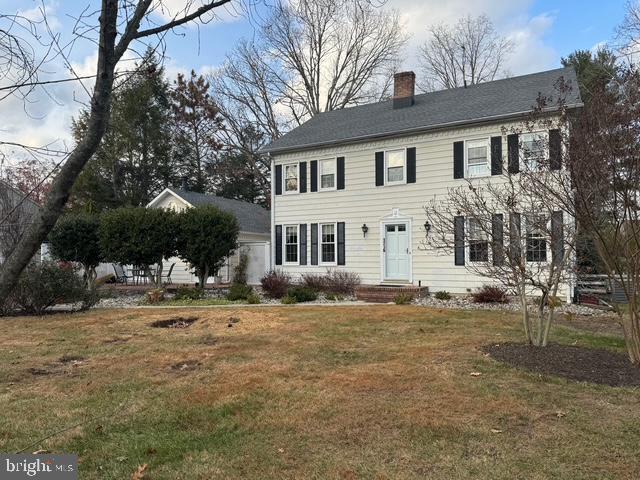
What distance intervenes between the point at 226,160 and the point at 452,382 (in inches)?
1196

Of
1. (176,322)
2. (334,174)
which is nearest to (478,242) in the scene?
(176,322)

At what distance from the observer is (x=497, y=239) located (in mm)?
6797

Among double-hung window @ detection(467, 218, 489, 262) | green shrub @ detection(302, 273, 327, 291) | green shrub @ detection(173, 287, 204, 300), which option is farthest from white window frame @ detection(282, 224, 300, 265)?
double-hung window @ detection(467, 218, 489, 262)

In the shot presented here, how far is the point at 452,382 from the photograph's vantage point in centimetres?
513

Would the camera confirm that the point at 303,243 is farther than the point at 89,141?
Yes

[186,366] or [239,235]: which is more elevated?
[239,235]

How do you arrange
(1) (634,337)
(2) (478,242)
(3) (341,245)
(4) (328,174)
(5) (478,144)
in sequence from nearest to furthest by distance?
(1) (634,337), (2) (478,242), (5) (478,144), (3) (341,245), (4) (328,174)

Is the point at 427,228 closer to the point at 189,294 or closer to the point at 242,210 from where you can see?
the point at 189,294

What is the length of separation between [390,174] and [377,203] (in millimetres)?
1061

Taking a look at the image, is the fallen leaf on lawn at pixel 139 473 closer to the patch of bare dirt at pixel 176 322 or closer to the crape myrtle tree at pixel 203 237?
the patch of bare dirt at pixel 176 322

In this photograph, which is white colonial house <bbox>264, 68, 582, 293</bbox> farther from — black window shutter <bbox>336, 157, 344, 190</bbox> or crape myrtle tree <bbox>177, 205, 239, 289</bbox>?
crape myrtle tree <bbox>177, 205, 239, 289</bbox>

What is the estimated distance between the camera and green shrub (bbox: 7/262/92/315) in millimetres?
11047

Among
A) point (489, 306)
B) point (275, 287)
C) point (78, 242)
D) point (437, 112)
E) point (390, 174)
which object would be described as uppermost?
point (437, 112)

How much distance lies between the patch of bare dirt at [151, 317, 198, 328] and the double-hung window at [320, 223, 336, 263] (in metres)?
8.09
